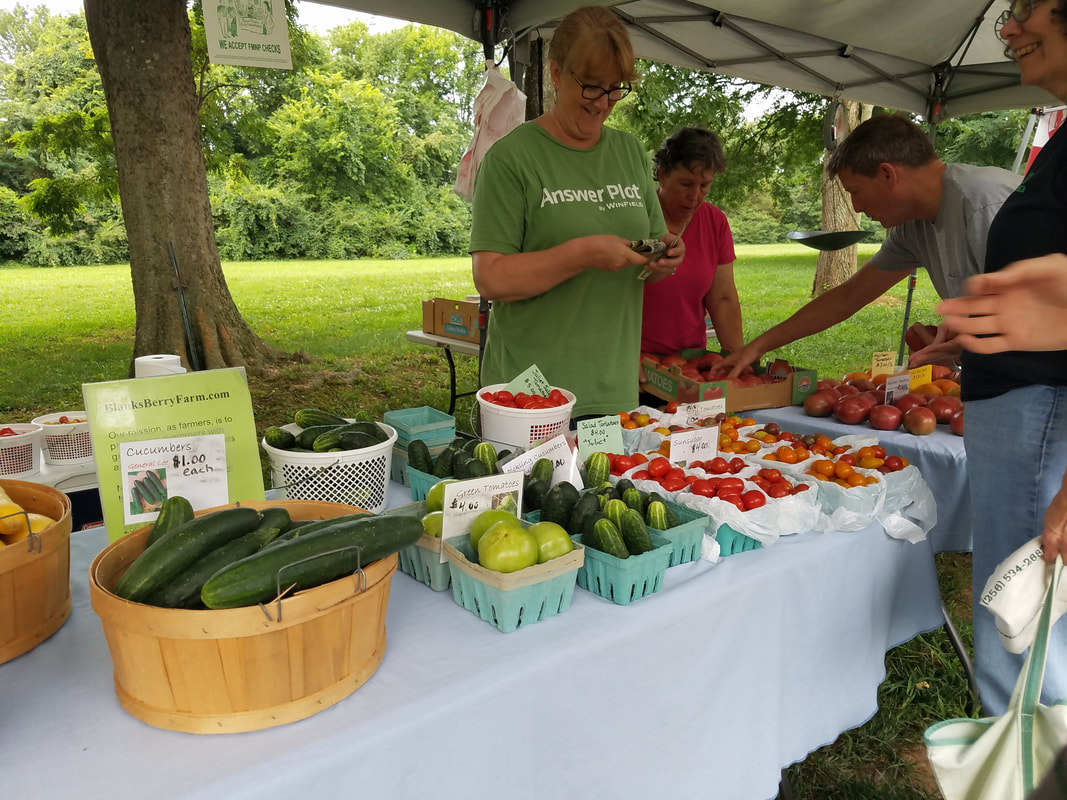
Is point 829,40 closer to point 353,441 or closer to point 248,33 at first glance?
point 248,33

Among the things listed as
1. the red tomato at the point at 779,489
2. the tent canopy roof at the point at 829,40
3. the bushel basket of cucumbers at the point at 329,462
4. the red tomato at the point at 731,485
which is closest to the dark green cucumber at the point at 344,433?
the bushel basket of cucumbers at the point at 329,462

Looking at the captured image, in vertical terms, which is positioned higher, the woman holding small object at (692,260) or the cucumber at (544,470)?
the woman holding small object at (692,260)

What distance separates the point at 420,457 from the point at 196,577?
0.80 m

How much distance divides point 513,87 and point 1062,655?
3.64 metres

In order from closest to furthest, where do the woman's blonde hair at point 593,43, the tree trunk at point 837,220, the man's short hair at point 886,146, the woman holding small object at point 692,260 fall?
1. the woman's blonde hair at point 593,43
2. the man's short hair at point 886,146
3. the woman holding small object at point 692,260
4. the tree trunk at point 837,220

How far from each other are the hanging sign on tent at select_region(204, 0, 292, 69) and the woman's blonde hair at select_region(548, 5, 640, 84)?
1.28 m

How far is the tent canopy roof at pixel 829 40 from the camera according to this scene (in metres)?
3.95

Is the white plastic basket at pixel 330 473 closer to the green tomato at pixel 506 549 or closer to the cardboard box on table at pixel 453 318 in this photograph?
the green tomato at pixel 506 549

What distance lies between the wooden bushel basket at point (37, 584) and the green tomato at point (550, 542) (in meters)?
0.77

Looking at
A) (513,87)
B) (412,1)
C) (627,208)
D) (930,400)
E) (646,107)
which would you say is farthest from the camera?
(646,107)

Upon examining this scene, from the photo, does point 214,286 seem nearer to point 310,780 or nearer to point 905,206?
point 905,206

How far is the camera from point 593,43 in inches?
80.0

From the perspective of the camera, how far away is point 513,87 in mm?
4055

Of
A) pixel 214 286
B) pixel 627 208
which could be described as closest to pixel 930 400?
pixel 627 208
